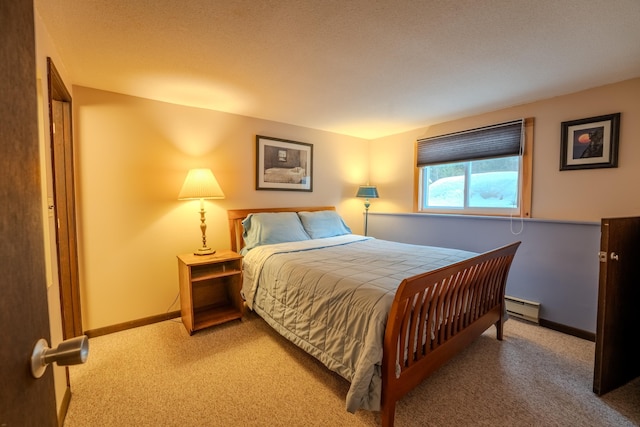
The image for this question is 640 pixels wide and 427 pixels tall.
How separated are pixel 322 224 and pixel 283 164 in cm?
93

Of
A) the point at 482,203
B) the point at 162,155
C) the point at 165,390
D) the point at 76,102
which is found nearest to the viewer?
the point at 165,390

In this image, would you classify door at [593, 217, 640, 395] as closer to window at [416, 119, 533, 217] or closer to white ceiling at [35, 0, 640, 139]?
window at [416, 119, 533, 217]

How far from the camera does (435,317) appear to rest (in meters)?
1.67

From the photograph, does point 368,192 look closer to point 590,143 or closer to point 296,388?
point 590,143

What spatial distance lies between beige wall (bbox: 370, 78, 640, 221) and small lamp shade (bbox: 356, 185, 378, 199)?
4.29ft

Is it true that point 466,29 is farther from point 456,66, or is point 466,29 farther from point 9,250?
point 9,250

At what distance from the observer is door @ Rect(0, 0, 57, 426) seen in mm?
394

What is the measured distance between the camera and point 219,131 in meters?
3.03

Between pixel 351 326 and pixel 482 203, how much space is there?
2.54 metres

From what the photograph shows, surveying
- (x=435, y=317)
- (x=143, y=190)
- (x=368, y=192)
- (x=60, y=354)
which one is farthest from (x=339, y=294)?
(x=368, y=192)

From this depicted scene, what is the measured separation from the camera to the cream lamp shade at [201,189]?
8.41 feet

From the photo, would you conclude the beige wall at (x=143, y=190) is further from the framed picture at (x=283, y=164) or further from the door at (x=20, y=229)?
the door at (x=20, y=229)

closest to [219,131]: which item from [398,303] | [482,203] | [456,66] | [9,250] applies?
[456,66]

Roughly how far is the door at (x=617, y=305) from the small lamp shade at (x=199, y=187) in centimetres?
296
